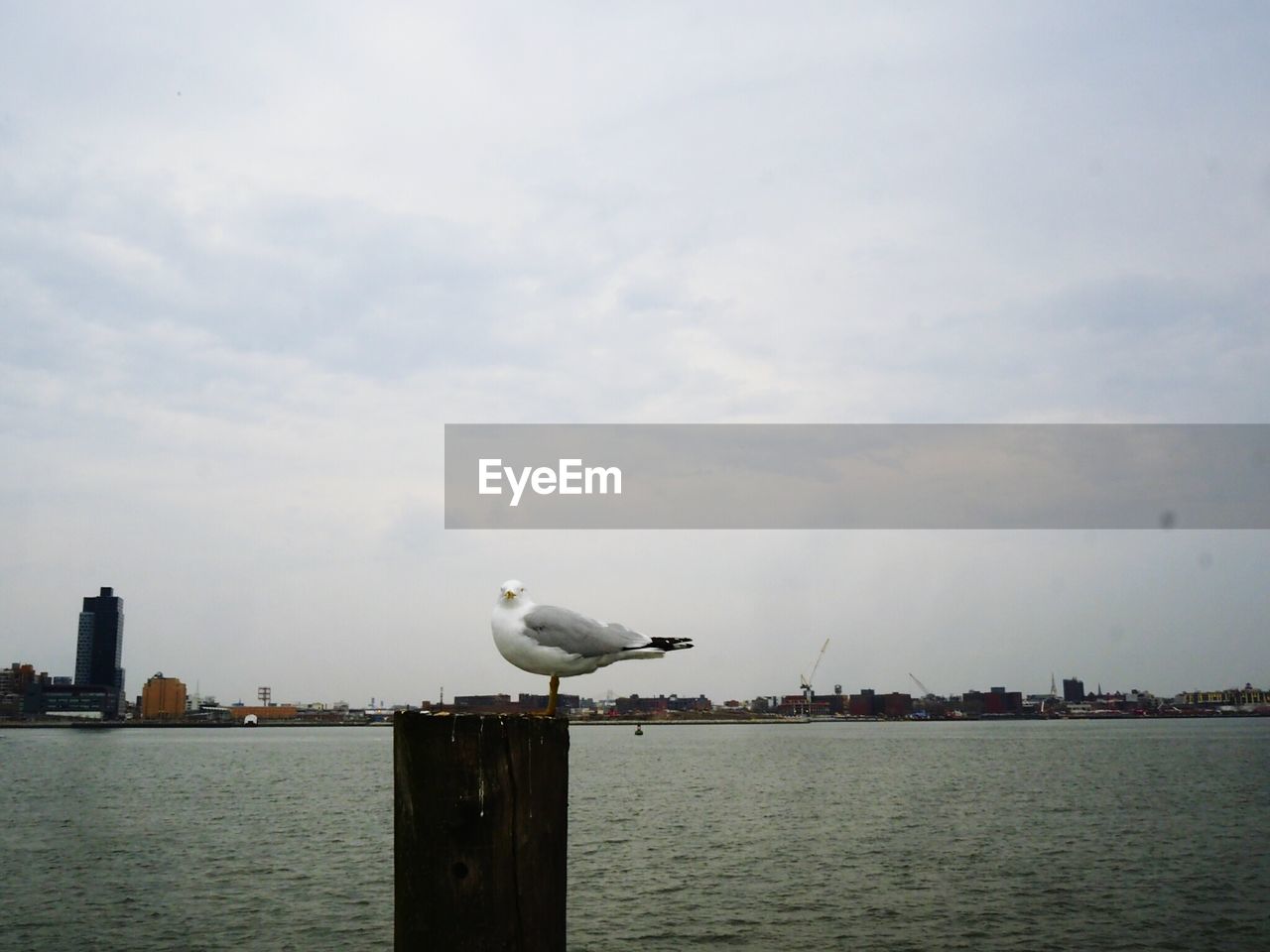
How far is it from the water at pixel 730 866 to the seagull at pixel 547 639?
11010 mm

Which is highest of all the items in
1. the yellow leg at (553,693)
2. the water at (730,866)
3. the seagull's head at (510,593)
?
the seagull's head at (510,593)

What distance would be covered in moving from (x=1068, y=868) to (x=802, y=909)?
27.6 feet

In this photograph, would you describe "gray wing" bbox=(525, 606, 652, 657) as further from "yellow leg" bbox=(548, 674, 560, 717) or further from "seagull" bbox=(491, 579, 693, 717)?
"yellow leg" bbox=(548, 674, 560, 717)

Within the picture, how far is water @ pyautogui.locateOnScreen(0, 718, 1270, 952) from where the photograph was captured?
17.6 meters

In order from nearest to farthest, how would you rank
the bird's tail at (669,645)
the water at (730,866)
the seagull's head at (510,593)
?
the seagull's head at (510,593) < the bird's tail at (669,645) < the water at (730,866)

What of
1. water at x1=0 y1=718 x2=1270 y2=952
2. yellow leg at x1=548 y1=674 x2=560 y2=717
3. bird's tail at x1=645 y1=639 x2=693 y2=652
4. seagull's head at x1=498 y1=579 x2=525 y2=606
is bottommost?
water at x1=0 y1=718 x2=1270 y2=952

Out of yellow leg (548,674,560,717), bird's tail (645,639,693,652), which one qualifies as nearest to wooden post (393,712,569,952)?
yellow leg (548,674,560,717)

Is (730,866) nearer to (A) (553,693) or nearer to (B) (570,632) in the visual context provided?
(B) (570,632)

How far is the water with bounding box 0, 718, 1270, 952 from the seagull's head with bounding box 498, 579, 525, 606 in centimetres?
1104

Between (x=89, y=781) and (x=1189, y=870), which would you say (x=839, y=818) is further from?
(x=89, y=781)

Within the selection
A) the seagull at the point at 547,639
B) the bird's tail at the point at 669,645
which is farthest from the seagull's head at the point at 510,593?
the bird's tail at the point at 669,645

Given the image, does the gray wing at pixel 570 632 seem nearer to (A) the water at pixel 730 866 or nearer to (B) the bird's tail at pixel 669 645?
(B) the bird's tail at pixel 669 645

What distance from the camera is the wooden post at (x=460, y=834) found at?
3209 mm

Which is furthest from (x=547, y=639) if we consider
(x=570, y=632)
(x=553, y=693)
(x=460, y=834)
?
(x=460, y=834)
